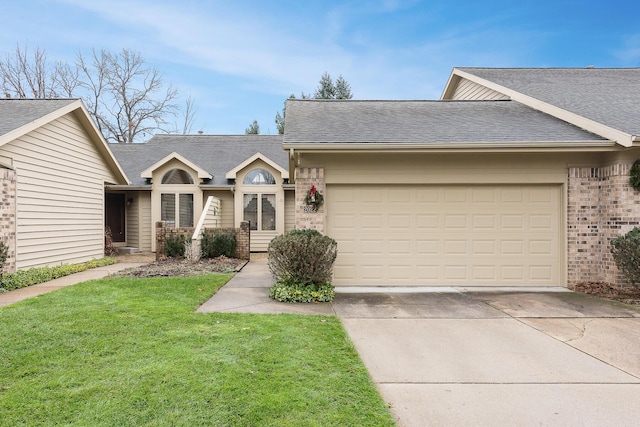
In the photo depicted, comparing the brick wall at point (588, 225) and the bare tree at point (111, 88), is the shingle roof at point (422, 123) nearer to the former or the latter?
the brick wall at point (588, 225)

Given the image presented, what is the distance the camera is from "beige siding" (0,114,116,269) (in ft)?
27.8

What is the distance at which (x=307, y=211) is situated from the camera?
746 centimetres

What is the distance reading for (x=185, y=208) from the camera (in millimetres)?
14266

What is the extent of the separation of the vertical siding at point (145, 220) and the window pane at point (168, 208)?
80 centimetres

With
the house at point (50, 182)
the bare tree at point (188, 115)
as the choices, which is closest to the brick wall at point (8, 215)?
the house at point (50, 182)

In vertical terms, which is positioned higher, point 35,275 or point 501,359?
point 35,275

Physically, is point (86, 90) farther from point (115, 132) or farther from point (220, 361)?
point (220, 361)

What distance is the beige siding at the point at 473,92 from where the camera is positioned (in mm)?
10664

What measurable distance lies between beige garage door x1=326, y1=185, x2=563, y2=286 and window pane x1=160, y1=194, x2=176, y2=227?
886 cm

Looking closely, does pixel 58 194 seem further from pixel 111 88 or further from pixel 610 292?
pixel 111 88

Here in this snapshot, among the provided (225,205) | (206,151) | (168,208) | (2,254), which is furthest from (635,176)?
(206,151)

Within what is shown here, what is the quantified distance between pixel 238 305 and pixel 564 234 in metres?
6.71

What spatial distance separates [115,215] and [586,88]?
1680 cm

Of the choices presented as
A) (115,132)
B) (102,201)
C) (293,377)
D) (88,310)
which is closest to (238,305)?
(88,310)
